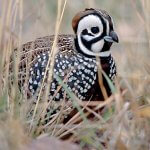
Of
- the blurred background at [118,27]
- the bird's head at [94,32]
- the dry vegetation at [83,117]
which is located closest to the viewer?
the dry vegetation at [83,117]

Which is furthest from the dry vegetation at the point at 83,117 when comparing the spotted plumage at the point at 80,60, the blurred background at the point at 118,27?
the spotted plumage at the point at 80,60

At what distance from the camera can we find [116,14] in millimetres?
6941

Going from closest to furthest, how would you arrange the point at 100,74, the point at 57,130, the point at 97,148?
the point at 97,148, the point at 57,130, the point at 100,74

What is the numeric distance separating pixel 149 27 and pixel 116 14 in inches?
108

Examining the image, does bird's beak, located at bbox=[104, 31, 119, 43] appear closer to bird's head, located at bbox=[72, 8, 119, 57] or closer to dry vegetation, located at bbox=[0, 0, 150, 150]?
bird's head, located at bbox=[72, 8, 119, 57]

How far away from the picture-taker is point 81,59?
14.1ft

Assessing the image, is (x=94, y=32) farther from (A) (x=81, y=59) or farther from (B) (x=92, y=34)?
(A) (x=81, y=59)

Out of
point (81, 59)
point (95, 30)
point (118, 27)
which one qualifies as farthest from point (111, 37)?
point (118, 27)

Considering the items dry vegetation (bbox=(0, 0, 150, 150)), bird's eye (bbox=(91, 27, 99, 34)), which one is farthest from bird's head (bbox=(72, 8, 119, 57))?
dry vegetation (bbox=(0, 0, 150, 150))

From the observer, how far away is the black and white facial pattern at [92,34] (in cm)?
418

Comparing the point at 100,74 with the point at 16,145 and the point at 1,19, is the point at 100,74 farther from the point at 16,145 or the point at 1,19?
the point at 16,145

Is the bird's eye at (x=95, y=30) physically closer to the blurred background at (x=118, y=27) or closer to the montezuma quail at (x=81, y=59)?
the montezuma quail at (x=81, y=59)

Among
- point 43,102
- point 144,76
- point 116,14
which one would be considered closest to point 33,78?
point 43,102

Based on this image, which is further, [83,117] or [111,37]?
[111,37]
